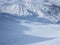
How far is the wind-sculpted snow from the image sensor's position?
3529mm

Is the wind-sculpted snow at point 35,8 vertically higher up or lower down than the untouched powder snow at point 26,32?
higher up

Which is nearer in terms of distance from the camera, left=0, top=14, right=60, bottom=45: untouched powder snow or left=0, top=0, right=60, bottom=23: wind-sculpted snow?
left=0, top=14, right=60, bottom=45: untouched powder snow

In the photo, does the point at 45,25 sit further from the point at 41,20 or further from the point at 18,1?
the point at 18,1

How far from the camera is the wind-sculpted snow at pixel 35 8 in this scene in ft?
11.6

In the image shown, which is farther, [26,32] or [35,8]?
[35,8]

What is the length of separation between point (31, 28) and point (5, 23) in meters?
0.49

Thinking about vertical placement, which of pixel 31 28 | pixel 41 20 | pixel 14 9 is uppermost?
pixel 14 9

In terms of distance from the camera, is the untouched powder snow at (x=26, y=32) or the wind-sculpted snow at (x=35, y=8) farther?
the wind-sculpted snow at (x=35, y=8)

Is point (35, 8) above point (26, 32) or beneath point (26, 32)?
above

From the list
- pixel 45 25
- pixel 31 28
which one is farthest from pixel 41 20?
pixel 31 28

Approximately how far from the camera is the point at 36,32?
9.01ft

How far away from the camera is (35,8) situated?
3594mm

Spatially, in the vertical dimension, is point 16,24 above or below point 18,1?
below

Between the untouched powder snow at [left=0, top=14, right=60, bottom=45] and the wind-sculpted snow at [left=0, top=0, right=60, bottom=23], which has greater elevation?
the wind-sculpted snow at [left=0, top=0, right=60, bottom=23]
